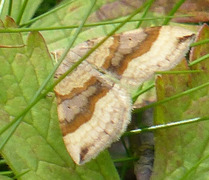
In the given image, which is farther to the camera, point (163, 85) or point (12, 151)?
point (163, 85)

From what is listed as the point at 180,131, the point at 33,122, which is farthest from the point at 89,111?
the point at 180,131

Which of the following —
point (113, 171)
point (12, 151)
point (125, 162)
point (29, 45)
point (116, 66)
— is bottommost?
point (125, 162)

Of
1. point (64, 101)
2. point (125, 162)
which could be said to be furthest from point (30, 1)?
point (125, 162)

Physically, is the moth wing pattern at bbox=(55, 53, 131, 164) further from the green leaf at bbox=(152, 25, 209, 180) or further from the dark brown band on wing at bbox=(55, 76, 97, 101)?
the green leaf at bbox=(152, 25, 209, 180)

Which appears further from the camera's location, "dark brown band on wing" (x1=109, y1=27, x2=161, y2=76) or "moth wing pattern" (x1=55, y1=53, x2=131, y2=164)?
"dark brown band on wing" (x1=109, y1=27, x2=161, y2=76)

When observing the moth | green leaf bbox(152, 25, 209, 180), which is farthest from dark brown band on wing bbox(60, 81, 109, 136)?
green leaf bbox(152, 25, 209, 180)

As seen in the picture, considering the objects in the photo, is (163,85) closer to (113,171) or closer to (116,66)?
(116,66)

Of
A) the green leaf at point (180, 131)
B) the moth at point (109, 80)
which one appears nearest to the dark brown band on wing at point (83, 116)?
the moth at point (109, 80)
